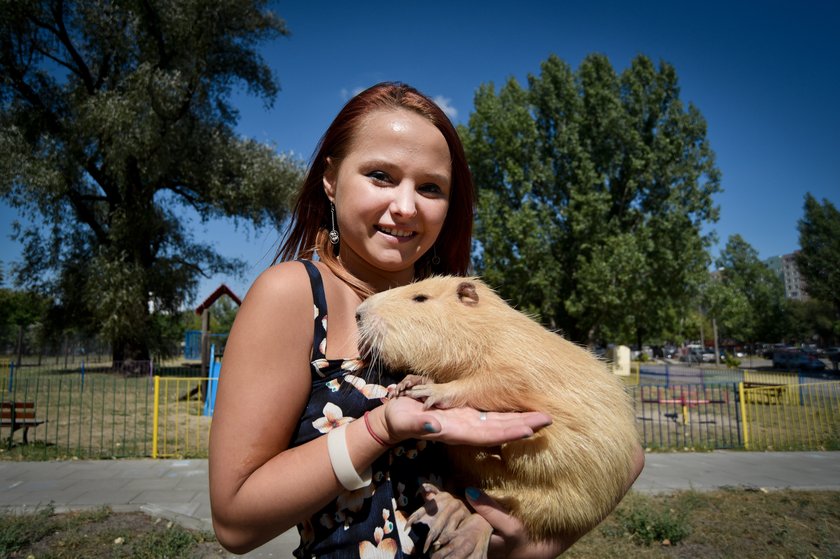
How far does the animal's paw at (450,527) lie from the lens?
134 cm

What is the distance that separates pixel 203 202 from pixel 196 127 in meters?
3.76

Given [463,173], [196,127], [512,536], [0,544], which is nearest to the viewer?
[512,536]

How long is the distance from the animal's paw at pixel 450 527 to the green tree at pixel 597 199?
2133cm

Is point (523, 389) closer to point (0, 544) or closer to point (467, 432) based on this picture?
point (467, 432)

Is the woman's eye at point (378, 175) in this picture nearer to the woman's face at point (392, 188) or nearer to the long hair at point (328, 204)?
the woman's face at point (392, 188)

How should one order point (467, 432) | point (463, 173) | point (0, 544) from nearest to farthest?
point (467, 432) → point (463, 173) → point (0, 544)

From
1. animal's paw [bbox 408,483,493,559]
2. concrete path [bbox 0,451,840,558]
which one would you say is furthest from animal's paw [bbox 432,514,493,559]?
concrete path [bbox 0,451,840,558]

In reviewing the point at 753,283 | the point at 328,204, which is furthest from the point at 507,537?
the point at 753,283

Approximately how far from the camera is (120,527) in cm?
546

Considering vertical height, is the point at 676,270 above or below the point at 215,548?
above

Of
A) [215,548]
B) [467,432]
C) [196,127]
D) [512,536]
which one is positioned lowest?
[215,548]

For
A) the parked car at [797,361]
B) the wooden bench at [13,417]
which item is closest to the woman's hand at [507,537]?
the wooden bench at [13,417]

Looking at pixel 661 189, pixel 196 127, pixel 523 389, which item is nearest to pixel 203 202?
pixel 196 127

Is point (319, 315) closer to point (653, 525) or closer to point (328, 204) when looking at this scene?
point (328, 204)
